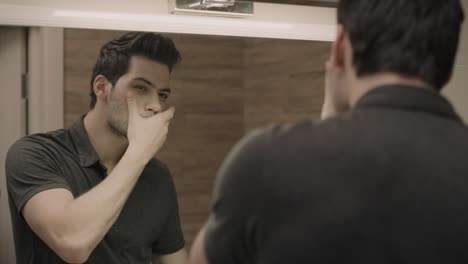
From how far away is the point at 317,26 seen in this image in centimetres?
117

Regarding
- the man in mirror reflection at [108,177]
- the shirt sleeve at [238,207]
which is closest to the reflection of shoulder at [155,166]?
the man in mirror reflection at [108,177]

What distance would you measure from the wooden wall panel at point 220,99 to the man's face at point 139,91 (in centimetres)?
22

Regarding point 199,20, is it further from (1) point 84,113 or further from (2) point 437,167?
(2) point 437,167

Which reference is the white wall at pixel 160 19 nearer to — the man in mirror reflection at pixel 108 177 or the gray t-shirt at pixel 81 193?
the man in mirror reflection at pixel 108 177

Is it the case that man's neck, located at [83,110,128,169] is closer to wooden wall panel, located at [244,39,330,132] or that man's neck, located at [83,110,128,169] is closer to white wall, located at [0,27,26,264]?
white wall, located at [0,27,26,264]

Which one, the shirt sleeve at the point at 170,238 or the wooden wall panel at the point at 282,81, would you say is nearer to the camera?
the shirt sleeve at the point at 170,238

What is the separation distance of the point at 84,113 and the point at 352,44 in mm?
759

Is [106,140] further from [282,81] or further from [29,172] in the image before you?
[282,81]

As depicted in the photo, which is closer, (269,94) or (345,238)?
(345,238)

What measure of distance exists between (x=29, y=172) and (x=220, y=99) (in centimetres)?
52

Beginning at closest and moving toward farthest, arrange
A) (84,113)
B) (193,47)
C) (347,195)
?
(347,195)
(84,113)
(193,47)

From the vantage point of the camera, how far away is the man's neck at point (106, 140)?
114cm

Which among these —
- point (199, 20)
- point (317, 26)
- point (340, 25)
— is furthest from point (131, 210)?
point (340, 25)

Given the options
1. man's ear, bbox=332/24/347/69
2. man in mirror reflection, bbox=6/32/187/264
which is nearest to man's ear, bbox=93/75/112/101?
man in mirror reflection, bbox=6/32/187/264
